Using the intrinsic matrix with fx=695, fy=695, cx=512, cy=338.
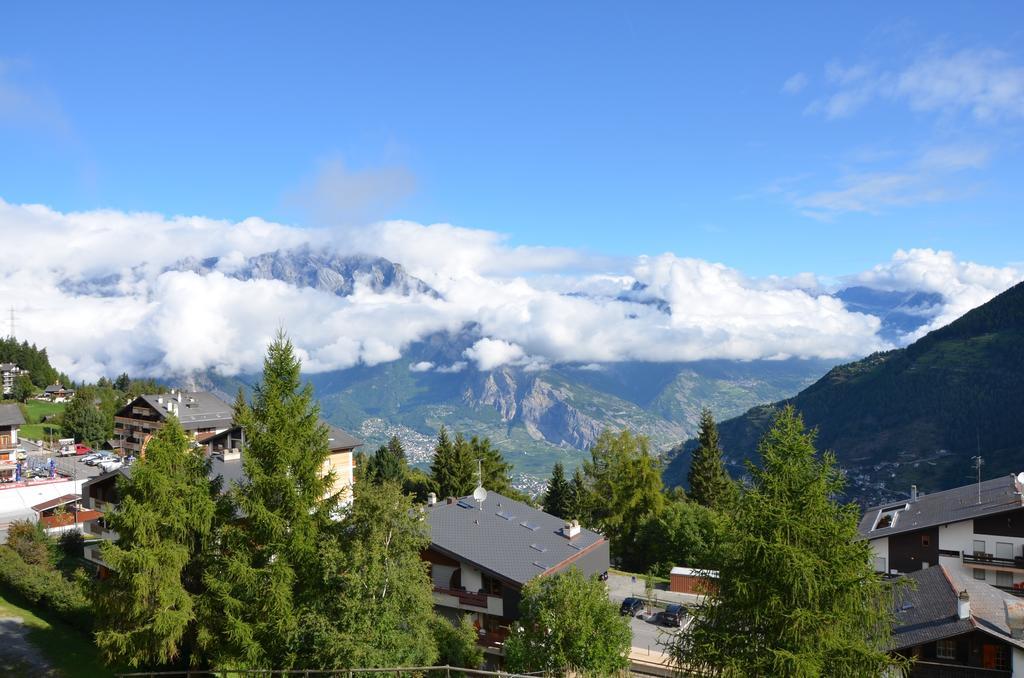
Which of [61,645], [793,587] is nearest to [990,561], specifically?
[793,587]

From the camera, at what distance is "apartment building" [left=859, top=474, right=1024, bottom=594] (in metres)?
55.1

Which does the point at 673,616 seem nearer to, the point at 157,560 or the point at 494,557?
the point at 494,557

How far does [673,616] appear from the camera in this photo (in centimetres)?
4450

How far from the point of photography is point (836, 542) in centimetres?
1994

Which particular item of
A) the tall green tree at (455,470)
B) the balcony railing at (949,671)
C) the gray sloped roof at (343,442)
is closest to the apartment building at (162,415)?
the gray sloped roof at (343,442)

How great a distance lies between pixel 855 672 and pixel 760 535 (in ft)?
14.3

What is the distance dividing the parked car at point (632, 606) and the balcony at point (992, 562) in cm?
2897

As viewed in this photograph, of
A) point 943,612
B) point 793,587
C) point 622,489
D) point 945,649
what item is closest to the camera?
point 793,587

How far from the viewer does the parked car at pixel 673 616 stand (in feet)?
143

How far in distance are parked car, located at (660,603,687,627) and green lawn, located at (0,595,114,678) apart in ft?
102

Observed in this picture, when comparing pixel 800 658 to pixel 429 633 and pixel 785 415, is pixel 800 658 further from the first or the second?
pixel 429 633

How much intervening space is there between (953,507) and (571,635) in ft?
166

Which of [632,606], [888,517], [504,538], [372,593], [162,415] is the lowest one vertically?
[632,606]

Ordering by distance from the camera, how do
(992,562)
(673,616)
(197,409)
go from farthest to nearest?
(197,409)
(992,562)
(673,616)
